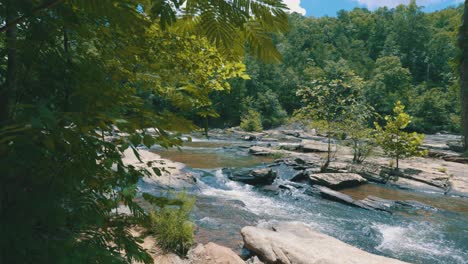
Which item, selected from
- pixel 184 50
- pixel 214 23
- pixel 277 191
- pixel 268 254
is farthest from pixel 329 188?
pixel 214 23

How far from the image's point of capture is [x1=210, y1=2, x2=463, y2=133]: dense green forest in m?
47.3

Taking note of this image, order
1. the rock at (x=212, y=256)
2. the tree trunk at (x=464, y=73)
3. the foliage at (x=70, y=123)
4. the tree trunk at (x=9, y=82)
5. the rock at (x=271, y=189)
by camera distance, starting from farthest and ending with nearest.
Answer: the tree trunk at (x=464, y=73) → the rock at (x=271, y=189) → the rock at (x=212, y=256) → the tree trunk at (x=9, y=82) → the foliage at (x=70, y=123)

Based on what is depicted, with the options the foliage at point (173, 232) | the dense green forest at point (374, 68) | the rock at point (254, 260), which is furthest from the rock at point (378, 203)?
the dense green forest at point (374, 68)

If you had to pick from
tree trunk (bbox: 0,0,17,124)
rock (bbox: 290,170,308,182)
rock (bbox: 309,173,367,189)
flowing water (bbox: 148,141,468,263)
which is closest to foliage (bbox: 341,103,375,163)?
rock (bbox: 309,173,367,189)

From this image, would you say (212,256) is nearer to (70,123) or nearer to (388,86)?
(70,123)

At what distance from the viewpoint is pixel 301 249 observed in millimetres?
5070

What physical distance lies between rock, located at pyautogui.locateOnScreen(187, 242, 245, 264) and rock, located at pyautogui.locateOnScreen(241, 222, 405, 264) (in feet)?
2.07

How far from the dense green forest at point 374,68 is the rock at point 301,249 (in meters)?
19.2

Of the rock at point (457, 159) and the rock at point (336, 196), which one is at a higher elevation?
the rock at point (457, 159)

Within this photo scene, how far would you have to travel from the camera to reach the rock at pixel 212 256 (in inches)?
185

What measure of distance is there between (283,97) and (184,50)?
59.2 meters

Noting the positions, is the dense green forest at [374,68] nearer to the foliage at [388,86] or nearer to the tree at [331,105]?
the foliage at [388,86]

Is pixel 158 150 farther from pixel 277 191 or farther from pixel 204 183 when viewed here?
pixel 277 191

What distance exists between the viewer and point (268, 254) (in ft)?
16.7
